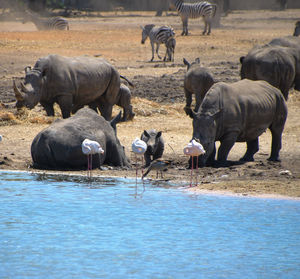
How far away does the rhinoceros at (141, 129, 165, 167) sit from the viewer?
418 inches

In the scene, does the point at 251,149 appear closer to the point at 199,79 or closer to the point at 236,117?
the point at 236,117

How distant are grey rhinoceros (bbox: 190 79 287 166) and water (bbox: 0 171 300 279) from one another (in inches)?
53.2

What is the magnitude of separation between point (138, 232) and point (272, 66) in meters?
9.00

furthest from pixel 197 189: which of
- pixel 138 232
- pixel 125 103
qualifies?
pixel 125 103

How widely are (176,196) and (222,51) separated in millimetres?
20403

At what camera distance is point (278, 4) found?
52.8 meters

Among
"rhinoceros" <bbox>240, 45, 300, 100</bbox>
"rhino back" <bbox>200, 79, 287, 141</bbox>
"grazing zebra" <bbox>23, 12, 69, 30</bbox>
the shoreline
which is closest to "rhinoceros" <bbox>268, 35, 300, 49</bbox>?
"rhinoceros" <bbox>240, 45, 300, 100</bbox>

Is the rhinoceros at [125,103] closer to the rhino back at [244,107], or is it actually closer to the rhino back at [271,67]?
the rhino back at [271,67]

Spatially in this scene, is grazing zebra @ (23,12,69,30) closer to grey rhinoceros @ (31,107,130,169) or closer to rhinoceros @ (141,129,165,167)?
rhinoceros @ (141,129,165,167)

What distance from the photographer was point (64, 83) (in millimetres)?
13203

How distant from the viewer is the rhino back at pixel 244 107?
10297 millimetres

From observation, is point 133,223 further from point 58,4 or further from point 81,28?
point 58,4

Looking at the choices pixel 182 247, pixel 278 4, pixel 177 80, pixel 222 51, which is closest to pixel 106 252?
pixel 182 247

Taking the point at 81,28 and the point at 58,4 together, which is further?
the point at 58,4
